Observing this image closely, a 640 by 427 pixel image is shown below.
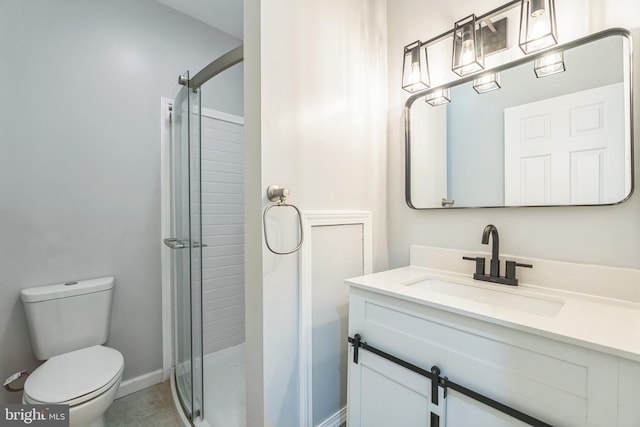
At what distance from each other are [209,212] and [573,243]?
1.99 metres

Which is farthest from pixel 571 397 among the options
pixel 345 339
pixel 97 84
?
pixel 97 84

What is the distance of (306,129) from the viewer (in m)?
1.25

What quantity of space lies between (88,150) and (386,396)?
2.10 meters

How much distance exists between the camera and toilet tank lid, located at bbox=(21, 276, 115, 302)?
4.84 ft

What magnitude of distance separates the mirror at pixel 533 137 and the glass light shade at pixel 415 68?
6cm

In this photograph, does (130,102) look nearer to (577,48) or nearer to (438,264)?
(438,264)

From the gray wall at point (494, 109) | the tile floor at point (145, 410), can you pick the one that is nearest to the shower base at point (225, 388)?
the tile floor at point (145, 410)

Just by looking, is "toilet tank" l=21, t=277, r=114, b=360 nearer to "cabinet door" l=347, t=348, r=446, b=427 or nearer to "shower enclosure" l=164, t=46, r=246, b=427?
"shower enclosure" l=164, t=46, r=246, b=427

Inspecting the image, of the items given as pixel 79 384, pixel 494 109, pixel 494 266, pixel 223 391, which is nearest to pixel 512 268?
pixel 494 266

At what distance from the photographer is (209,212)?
6.50 ft

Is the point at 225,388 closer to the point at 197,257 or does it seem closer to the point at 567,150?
the point at 197,257

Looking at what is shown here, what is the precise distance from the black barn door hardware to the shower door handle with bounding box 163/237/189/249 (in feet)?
3.68

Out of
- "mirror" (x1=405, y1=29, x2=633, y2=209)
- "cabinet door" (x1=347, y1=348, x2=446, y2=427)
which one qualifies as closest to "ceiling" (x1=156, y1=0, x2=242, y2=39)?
"mirror" (x1=405, y1=29, x2=633, y2=209)

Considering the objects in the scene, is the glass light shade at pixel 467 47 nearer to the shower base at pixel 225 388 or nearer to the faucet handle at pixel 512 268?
the faucet handle at pixel 512 268
